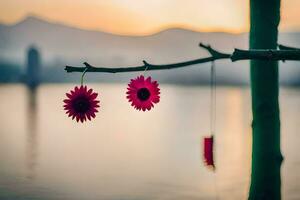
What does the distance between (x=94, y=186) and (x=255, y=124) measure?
44.5 ft

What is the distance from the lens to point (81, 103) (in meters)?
2.22

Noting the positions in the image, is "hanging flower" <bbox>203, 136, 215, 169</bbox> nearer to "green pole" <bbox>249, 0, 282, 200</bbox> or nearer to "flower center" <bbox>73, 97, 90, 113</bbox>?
"flower center" <bbox>73, 97, 90, 113</bbox>

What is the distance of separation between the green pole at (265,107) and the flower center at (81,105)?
6.04 feet

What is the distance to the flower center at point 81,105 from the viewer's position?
2213 mm

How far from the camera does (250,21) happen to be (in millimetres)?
3998

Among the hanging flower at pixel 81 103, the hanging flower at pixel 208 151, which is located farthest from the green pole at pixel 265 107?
the hanging flower at pixel 81 103

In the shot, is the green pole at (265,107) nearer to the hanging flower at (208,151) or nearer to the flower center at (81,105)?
the hanging flower at (208,151)

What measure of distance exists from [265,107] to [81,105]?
6.10 feet

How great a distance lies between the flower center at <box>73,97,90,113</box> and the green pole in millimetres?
1842

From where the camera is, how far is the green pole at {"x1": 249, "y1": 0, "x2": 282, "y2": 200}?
152 inches

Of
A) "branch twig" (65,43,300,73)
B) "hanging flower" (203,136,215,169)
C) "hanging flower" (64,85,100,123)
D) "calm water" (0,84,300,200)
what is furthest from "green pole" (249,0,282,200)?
"calm water" (0,84,300,200)

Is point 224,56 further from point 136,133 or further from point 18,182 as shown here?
point 136,133

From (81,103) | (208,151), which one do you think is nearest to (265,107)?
(208,151)

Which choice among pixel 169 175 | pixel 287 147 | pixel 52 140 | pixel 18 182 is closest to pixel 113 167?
pixel 169 175
